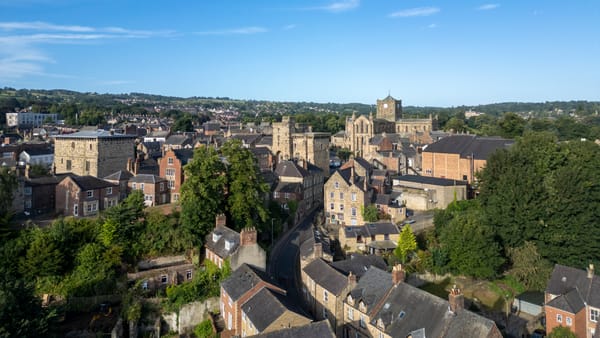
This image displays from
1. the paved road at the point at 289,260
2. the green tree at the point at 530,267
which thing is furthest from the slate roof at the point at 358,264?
the green tree at the point at 530,267

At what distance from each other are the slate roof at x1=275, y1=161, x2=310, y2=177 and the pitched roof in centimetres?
2458

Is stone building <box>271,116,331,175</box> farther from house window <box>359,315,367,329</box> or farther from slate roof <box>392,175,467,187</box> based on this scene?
house window <box>359,315,367,329</box>

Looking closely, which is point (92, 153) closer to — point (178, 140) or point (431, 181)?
point (178, 140)

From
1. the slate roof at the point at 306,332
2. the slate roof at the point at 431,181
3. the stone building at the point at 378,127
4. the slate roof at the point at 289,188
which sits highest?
the stone building at the point at 378,127

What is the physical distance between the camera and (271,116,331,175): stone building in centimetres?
6588

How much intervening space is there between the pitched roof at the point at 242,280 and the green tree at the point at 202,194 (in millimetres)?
6905

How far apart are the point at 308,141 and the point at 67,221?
37219 mm

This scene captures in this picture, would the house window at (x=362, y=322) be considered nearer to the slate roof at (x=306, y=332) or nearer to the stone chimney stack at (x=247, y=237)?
the slate roof at (x=306, y=332)

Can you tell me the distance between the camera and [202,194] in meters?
35.4

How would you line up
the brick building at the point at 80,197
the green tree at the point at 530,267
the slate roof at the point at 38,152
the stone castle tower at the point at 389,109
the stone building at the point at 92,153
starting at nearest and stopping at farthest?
the green tree at the point at 530,267, the brick building at the point at 80,197, the stone building at the point at 92,153, the slate roof at the point at 38,152, the stone castle tower at the point at 389,109

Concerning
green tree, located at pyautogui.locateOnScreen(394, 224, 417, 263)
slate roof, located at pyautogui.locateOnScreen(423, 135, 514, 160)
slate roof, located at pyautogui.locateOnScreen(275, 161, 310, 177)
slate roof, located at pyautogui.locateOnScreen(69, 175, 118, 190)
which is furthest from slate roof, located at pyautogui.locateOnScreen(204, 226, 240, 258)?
slate roof, located at pyautogui.locateOnScreen(423, 135, 514, 160)

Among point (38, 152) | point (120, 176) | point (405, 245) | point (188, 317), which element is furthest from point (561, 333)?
point (38, 152)

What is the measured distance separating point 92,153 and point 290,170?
860 inches

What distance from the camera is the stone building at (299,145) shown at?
65.9m
